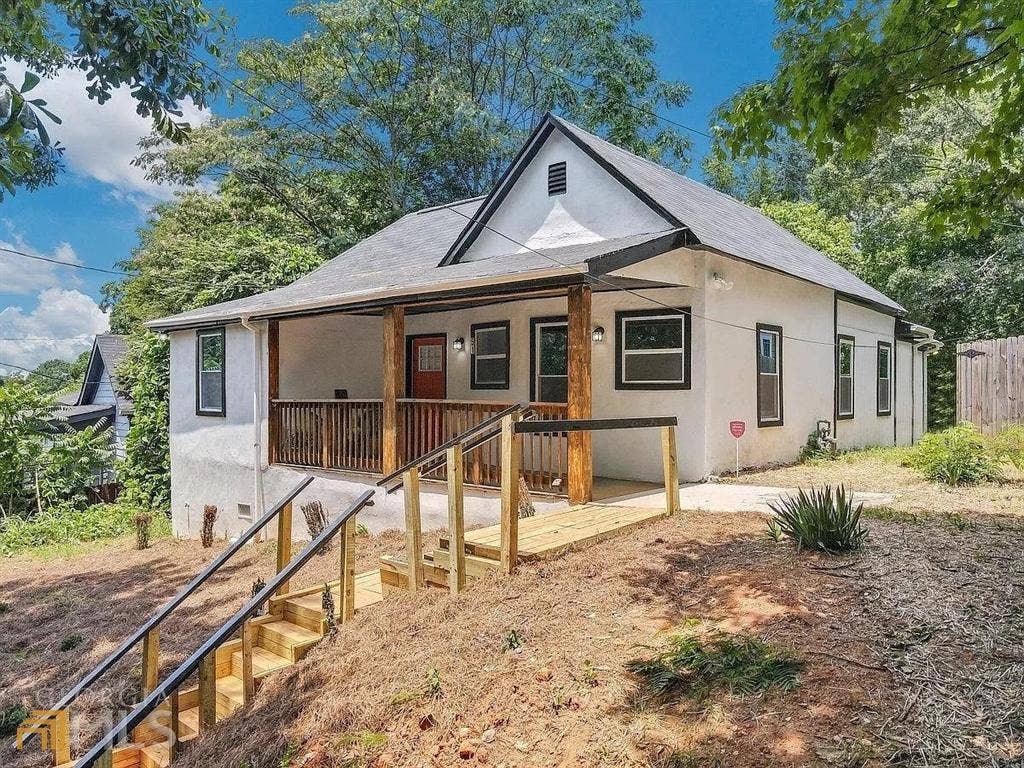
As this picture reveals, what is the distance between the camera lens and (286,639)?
17.6 ft

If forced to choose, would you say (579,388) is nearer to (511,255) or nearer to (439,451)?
(439,451)

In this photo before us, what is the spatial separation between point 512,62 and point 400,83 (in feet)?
16.0

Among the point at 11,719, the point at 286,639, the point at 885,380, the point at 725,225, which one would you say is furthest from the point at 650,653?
the point at 885,380

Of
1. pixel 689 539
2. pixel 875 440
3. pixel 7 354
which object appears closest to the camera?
pixel 689 539

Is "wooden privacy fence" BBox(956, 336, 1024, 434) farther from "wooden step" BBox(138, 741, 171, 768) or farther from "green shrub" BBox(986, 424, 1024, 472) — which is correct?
"wooden step" BBox(138, 741, 171, 768)

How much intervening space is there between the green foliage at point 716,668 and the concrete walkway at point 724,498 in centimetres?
386

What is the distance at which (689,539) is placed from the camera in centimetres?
616

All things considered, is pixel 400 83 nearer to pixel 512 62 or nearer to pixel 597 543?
pixel 512 62

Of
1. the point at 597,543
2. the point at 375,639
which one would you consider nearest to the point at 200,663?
the point at 375,639

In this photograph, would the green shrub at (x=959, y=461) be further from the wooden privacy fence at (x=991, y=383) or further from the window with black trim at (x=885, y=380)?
the window with black trim at (x=885, y=380)

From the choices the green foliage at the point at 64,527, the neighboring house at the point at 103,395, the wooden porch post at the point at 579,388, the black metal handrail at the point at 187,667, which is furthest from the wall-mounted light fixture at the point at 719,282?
the neighboring house at the point at 103,395

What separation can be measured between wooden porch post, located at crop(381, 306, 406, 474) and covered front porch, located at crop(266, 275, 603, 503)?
1 centimetres

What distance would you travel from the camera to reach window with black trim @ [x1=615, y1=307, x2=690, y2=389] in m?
9.89

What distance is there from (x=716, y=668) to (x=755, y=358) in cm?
786
